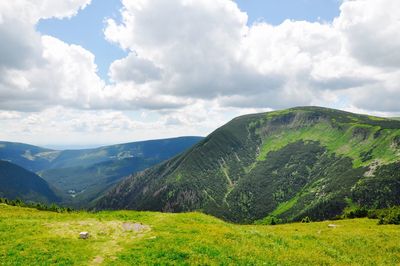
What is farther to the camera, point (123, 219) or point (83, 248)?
point (123, 219)

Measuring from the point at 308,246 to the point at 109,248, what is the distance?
22493mm

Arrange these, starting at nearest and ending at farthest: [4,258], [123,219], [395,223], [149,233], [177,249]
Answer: [4,258], [177,249], [149,233], [123,219], [395,223]

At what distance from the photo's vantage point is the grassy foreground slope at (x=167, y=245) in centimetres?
2822

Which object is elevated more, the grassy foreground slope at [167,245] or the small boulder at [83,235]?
the small boulder at [83,235]

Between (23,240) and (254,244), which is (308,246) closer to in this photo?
(254,244)

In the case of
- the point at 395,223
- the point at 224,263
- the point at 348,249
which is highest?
the point at 224,263

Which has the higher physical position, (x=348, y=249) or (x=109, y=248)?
(x=109, y=248)

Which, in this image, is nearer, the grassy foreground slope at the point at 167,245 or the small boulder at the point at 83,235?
the grassy foreground slope at the point at 167,245

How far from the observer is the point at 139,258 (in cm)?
2800

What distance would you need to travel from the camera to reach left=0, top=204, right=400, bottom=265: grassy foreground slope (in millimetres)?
28219

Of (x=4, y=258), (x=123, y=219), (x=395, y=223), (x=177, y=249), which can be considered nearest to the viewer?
(x=4, y=258)

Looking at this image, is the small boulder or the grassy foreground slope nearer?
the grassy foreground slope

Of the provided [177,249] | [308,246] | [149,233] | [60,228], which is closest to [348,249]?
[308,246]

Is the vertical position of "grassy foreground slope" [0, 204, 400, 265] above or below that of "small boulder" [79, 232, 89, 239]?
below
